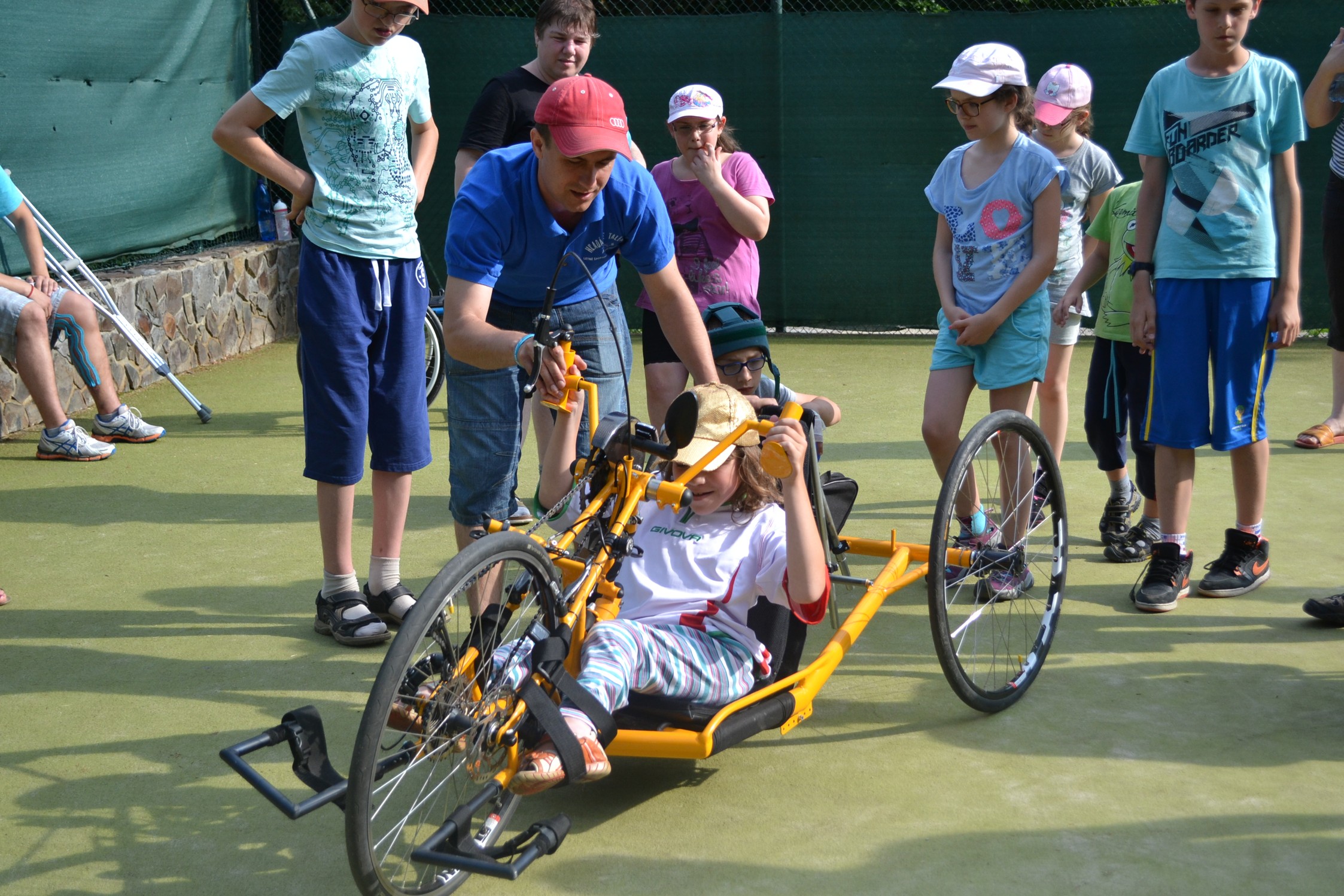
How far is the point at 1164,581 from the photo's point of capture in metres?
3.91

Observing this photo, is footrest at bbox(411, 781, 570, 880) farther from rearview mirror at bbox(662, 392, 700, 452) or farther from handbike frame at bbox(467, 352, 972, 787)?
rearview mirror at bbox(662, 392, 700, 452)

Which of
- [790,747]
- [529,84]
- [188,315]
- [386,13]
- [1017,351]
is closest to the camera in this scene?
[790,747]

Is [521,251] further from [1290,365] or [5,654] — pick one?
[1290,365]

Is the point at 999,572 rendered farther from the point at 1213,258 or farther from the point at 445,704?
the point at 445,704

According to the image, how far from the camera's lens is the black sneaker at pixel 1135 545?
436 centimetres

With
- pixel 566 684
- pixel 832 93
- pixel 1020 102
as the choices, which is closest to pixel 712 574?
pixel 566 684

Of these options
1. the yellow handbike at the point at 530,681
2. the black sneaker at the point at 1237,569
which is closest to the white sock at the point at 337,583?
the yellow handbike at the point at 530,681

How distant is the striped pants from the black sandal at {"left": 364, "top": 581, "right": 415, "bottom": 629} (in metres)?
1.29

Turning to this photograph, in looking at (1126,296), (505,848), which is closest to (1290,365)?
(1126,296)

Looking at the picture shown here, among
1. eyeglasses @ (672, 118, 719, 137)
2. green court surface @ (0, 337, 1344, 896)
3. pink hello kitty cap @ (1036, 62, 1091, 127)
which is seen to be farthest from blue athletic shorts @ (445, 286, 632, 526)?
pink hello kitty cap @ (1036, 62, 1091, 127)

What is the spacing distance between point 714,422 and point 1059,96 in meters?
2.69

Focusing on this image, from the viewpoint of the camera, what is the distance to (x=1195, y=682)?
3.37 metres

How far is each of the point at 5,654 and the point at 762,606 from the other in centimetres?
223

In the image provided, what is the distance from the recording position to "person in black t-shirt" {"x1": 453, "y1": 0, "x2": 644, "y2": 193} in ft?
13.5
